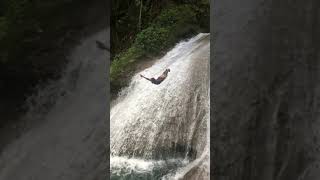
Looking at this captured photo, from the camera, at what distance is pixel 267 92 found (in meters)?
2.16

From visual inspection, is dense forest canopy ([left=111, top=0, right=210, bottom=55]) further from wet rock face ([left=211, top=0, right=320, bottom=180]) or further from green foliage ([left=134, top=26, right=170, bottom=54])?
wet rock face ([left=211, top=0, right=320, bottom=180])

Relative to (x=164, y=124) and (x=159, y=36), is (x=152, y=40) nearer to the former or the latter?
(x=159, y=36)

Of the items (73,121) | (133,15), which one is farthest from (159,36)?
(73,121)

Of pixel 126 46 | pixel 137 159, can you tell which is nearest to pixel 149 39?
pixel 126 46

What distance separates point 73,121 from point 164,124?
8.19 feet

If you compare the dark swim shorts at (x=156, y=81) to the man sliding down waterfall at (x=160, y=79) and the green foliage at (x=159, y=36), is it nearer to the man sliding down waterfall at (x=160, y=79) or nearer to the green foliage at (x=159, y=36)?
the man sliding down waterfall at (x=160, y=79)

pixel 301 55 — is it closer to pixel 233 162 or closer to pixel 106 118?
pixel 233 162

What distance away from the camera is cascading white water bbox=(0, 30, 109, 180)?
1909 millimetres

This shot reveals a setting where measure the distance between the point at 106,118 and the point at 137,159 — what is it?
242 centimetres

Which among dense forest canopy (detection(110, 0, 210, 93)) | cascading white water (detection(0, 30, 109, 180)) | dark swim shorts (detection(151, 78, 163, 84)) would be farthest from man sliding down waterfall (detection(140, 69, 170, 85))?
cascading white water (detection(0, 30, 109, 180))

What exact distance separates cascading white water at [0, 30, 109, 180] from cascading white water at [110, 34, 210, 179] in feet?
6.64

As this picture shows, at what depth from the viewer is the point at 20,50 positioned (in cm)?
189

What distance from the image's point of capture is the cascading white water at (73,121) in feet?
6.26

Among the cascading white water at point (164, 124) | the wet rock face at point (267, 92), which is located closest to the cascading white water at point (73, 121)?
the wet rock face at point (267, 92)
